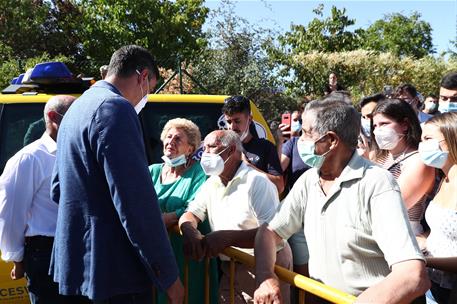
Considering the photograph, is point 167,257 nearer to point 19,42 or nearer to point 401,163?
point 401,163

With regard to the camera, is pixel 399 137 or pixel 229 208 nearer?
pixel 229 208

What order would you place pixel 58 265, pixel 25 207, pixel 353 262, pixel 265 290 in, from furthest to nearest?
pixel 25 207
pixel 58 265
pixel 265 290
pixel 353 262

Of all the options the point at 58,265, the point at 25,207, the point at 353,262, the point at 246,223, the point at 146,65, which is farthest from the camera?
the point at 25,207

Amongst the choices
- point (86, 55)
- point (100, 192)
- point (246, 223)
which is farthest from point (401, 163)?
point (86, 55)

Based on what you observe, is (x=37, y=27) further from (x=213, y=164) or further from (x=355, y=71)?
(x=213, y=164)

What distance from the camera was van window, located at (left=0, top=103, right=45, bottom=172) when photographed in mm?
4520

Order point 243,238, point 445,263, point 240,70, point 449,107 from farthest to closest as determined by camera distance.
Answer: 1. point 240,70
2. point 449,107
3. point 243,238
4. point 445,263

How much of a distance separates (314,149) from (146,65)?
1.05 m

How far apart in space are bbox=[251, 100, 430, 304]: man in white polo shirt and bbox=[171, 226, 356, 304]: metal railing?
2.7 inches

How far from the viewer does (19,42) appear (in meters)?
18.5

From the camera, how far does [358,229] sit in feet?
7.69

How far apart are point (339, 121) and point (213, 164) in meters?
1.17

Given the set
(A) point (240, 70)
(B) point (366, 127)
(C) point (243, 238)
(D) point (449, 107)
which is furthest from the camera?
(A) point (240, 70)

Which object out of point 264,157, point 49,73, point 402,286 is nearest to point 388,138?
point 264,157
